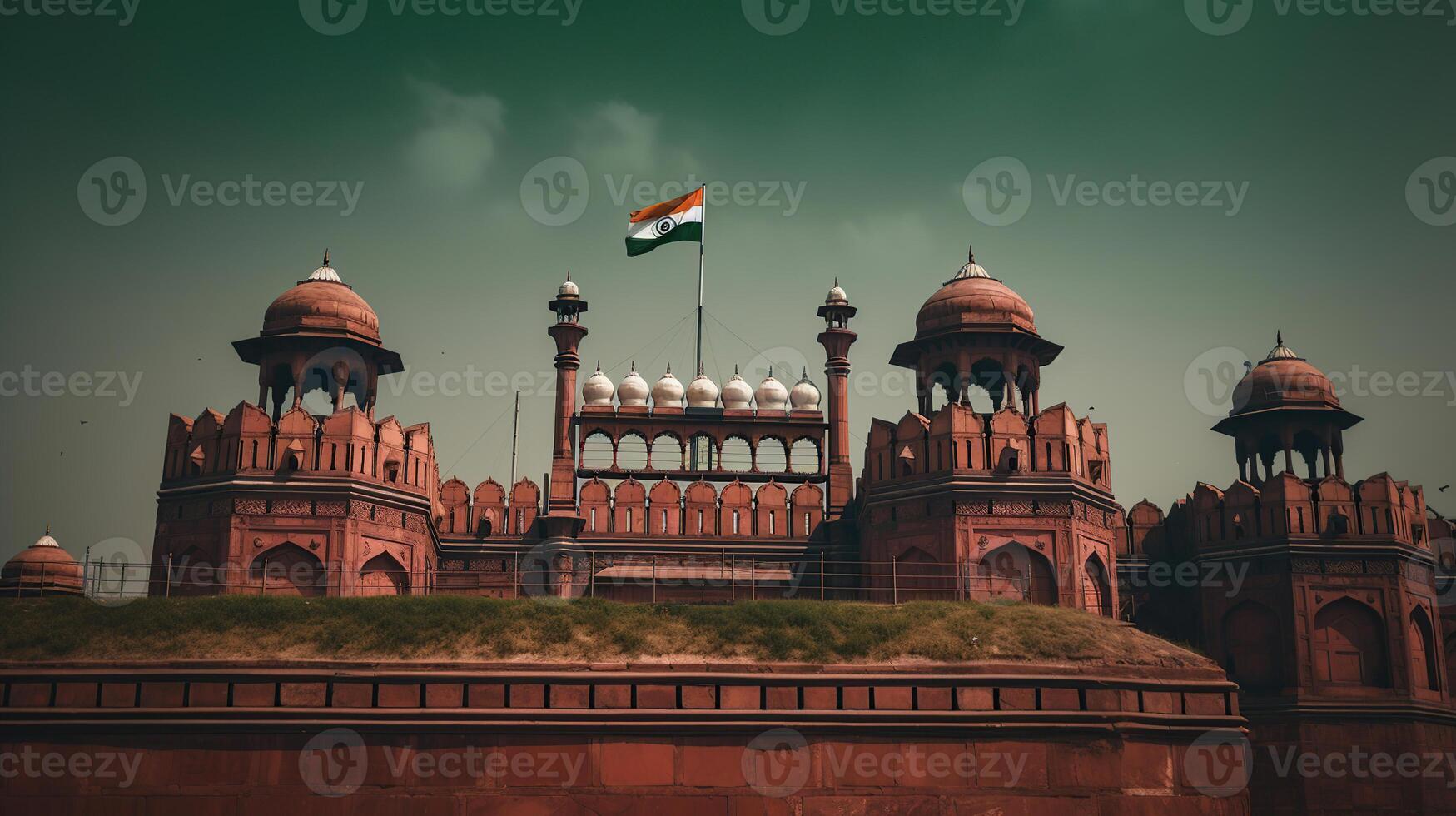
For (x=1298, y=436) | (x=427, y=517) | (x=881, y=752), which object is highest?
(x=1298, y=436)

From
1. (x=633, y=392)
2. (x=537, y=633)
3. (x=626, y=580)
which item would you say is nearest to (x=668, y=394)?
(x=633, y=392)

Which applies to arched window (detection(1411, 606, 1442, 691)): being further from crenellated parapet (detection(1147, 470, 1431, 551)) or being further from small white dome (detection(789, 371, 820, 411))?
small white dome (detection(789, 371, 820, 411))

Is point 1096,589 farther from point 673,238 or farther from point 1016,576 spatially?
point 673,238

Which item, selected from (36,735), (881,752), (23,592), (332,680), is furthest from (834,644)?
(23,592)

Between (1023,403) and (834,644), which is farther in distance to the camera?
(1023,403)

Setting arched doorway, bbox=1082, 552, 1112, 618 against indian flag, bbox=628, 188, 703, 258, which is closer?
arched doorway, bbox=1082, 552, 1112, 618

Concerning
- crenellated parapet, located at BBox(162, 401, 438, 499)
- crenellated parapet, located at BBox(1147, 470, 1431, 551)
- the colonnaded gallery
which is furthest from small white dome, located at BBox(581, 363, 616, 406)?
crenellated parapet, located at BBox(1147, 470, 1431, 551)

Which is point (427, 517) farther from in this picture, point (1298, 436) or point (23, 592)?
point (1298, 436)

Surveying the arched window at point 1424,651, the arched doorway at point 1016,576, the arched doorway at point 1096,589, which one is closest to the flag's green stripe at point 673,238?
the arched doorway at point 1016,576
